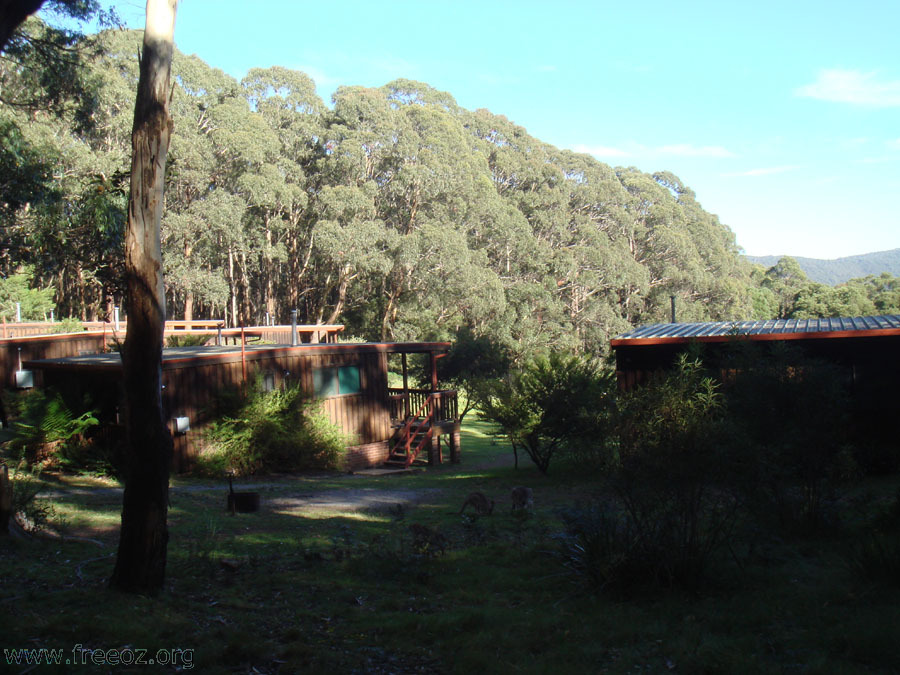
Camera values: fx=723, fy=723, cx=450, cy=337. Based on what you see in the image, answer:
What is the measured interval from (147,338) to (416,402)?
1542 centimetres

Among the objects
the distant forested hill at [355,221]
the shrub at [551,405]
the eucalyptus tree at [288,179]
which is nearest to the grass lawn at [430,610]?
the shrub at [551,405]

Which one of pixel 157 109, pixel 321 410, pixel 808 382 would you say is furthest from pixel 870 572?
pixel 321 410

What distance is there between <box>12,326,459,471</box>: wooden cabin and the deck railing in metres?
0.03

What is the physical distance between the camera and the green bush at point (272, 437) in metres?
13.9

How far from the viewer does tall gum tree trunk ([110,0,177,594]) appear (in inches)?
190

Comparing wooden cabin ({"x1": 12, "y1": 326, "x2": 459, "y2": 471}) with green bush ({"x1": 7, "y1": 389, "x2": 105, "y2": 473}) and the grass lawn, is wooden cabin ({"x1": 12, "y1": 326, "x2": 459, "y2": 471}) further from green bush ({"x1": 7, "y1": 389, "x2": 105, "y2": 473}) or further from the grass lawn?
the grass lawn

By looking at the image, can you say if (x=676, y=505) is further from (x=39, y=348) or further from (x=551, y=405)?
(x=39, y=348)

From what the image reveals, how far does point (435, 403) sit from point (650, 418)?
9.57 metres

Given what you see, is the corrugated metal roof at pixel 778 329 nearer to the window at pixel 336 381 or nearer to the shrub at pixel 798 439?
the shrub at pixel 798 439

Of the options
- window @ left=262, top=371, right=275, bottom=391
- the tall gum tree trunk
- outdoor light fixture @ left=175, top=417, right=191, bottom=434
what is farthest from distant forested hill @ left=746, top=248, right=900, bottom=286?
the tall gum tree trunk

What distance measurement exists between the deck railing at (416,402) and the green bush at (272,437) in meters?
3.76

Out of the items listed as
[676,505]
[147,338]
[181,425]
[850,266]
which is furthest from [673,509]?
[850,266]

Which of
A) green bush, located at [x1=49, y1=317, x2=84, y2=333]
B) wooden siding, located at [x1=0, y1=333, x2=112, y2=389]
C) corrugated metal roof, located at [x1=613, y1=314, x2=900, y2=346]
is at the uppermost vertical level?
green bush, located at [x1=49, y1=317, x2=84, y2=333]

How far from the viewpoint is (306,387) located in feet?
52.9
